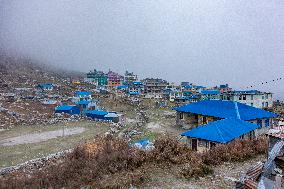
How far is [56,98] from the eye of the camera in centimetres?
8094

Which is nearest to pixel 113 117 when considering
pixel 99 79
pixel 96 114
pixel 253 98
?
pixel 96 114

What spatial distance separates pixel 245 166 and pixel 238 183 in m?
3.22

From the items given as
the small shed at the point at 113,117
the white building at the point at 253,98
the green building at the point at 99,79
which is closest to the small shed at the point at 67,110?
the small shed at the point at 113,117

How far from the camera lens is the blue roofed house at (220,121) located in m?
22.8

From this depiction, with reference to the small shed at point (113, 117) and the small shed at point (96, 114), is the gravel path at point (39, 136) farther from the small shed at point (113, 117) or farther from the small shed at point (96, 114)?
the small shed at point (96, 114)

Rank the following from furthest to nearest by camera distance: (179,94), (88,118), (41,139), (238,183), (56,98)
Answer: (179,94) < (56,98) < (88,118) < (41,139) < (238,183)

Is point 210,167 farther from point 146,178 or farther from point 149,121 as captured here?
point 149,121

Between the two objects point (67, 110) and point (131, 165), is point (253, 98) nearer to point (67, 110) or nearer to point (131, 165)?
point (67, 110)

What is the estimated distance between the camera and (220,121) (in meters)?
25.6

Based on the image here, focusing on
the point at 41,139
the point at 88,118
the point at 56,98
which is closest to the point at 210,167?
the point at 41,139

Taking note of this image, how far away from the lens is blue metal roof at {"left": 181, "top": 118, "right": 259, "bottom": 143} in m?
22.1

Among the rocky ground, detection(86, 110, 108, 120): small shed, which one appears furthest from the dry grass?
detection(86, 110, 108, 120): small shed

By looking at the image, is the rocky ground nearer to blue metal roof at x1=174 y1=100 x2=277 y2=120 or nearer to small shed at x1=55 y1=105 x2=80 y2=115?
blue metal roof at x1=174 y1=100 x2=277 y2=120

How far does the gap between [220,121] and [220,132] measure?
3.01 metres
